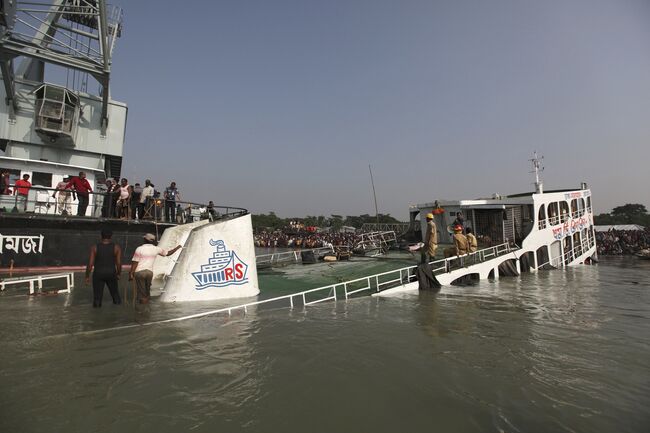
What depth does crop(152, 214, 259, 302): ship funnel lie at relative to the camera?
8008mm

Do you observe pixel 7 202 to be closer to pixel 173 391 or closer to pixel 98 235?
pixel 98 235

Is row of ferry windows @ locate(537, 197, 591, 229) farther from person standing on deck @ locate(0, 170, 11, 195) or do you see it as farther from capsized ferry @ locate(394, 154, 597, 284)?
person standing on deck @ locate(0, 170, 11, 195)

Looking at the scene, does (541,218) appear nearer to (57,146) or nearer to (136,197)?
(136,197)

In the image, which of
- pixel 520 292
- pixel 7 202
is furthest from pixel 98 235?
pixel 520 292

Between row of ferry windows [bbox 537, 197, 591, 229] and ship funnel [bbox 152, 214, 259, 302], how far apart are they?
14770 millimetres

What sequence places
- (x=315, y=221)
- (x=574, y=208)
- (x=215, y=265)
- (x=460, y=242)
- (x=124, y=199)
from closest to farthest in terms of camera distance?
1. (x=215, y=265)
2. (x=460, y=242)
3. (x=124, y=199)
4. (x=574, y=208)
5. (x=315, y=221)

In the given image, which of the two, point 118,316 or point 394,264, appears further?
point 394,264

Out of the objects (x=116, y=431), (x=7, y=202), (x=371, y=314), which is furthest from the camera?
(x=7, y=202)

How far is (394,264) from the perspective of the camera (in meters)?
13.8

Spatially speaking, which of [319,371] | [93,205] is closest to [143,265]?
[319,371]

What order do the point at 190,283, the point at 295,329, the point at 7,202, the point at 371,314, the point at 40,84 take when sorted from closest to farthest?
the point at 295,329 < the point at 371,314 < the point at 190,283 < the point at 7,202 < the point at 40,84

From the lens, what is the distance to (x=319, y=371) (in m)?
4.20

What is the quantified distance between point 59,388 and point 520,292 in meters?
11.7

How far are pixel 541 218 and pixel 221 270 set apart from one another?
1677cm
